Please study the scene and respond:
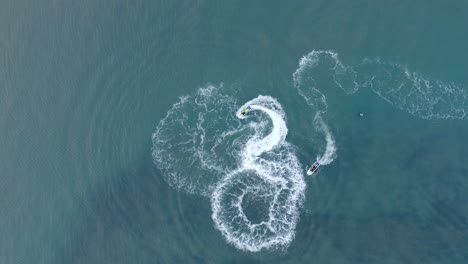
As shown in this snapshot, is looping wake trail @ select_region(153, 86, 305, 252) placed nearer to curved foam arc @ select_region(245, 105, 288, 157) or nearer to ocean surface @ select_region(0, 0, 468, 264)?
curved foam arc @ select_region(245, 105, 288, 157)

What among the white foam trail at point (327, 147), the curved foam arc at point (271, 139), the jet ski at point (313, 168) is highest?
the curved foam arc at point (271, 139)

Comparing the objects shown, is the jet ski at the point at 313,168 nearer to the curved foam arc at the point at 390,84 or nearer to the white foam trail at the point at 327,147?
the white foam trail at the point at 327,147

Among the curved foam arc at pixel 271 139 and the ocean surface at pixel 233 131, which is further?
the curved foam arc at pixel 271 139

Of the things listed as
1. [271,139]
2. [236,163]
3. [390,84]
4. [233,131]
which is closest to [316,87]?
[271,139]

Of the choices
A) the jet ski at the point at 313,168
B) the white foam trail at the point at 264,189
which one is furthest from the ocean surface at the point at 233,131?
the jet ski at the point at 313,168

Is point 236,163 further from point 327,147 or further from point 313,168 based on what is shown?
point 327,147
